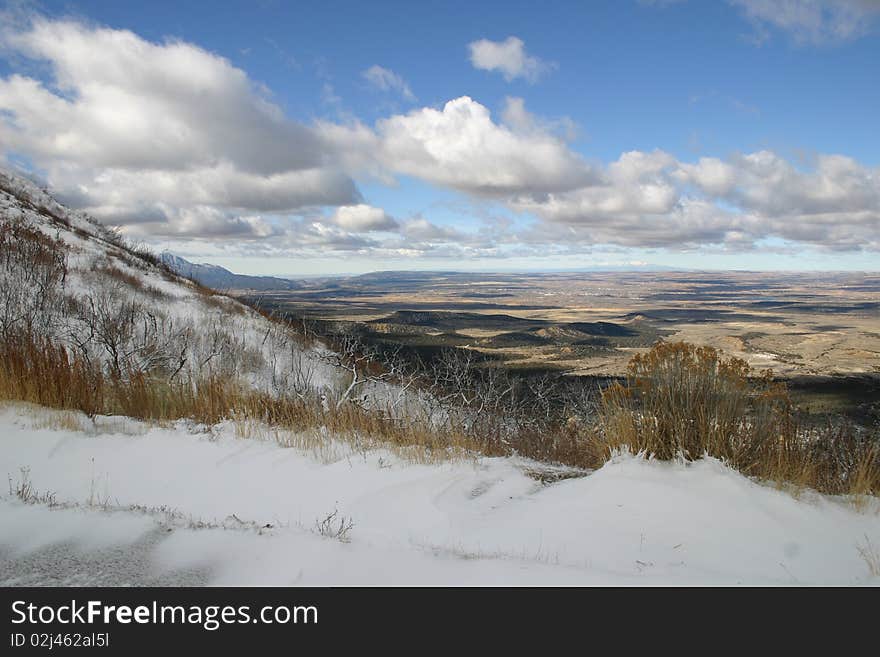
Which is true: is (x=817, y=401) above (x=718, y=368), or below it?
below

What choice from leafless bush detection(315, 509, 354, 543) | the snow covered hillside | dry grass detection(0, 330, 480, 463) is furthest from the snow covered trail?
the snow covered hillside

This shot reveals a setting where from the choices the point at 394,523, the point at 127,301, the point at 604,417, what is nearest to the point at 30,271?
the point at 127,301

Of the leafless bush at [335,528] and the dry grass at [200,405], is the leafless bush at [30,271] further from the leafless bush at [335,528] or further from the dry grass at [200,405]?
the leafless bush at [335,528]

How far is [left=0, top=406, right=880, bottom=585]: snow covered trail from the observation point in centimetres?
238

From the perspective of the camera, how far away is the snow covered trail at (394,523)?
238cm

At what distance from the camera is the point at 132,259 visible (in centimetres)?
2167

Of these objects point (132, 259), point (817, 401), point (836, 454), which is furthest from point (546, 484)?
point (817, 401)

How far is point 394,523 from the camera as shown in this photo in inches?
125

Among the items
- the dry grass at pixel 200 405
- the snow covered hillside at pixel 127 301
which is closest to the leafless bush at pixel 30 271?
the snow covered hillside at pixel 127 301
